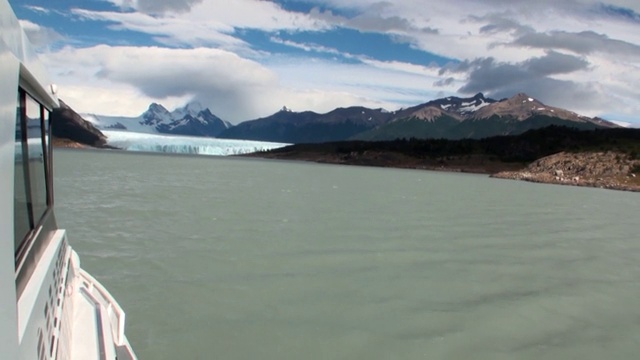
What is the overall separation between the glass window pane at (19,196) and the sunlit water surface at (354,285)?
4.41 meters

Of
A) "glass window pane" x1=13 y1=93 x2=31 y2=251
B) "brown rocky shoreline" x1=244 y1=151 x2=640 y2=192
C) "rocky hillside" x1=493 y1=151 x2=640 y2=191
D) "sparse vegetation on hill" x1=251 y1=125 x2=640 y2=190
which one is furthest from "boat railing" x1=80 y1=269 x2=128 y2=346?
"sparse vegetation on hill" x1=251 y1=125 x2=640 y2=190

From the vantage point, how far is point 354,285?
13320 mm

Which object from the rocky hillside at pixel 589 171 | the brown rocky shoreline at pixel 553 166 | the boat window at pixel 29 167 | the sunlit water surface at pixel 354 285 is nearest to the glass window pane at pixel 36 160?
the boat window at pixel 29 167

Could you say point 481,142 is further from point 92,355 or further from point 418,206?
point 92,355

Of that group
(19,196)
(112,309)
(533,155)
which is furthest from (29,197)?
(533,155)

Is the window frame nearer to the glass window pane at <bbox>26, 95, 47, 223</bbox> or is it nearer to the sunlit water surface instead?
the glass window pane at <bbox>26, 95, 47, 223</bbox>

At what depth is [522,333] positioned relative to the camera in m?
10.6

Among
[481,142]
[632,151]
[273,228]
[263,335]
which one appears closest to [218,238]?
[273,228]

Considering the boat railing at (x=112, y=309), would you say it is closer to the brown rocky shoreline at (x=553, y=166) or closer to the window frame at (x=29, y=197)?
the window frame at (x=29, y=197)

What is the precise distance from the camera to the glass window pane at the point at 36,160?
522cm

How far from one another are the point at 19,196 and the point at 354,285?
9693 millimetres

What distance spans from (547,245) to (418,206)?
14.6 m

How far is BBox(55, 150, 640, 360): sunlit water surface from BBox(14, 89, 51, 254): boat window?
3850 mm

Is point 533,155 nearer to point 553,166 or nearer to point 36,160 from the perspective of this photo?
point 553,166
